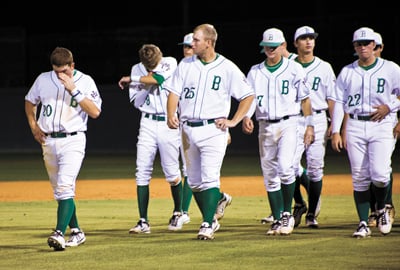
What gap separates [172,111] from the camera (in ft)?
31.8

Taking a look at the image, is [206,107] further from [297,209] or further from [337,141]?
[297,209]

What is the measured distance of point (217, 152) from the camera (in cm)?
973

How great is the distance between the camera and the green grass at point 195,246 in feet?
26.7

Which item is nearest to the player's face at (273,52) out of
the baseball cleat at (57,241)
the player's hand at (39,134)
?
the player's hand at (39,134)

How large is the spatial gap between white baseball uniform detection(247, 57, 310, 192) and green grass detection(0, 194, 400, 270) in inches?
28.7

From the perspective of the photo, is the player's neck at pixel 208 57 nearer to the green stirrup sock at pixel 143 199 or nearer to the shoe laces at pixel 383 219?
the green stirrup sock at pixel 143 199

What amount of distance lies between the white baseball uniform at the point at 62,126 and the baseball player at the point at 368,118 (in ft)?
8.62

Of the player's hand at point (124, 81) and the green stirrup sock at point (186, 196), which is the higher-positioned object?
the player's hand at point (124, 81)

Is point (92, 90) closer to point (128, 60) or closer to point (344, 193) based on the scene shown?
point (344, 193)

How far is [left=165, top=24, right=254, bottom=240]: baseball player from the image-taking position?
31.7ft

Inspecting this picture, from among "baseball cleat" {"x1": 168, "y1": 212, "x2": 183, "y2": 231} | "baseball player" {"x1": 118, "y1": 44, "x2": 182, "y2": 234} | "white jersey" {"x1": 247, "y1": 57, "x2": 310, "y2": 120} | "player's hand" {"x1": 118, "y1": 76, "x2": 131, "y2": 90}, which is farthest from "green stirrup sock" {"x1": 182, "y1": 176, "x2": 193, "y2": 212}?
"white jersey" {"x1": 247, "y1": 57, "x2": 310, "y2": 120}

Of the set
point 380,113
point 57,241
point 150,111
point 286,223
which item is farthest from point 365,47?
point 57,241

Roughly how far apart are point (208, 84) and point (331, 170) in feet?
41.3

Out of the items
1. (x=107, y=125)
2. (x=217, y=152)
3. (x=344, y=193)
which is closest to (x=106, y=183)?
(x=344, y=193)
